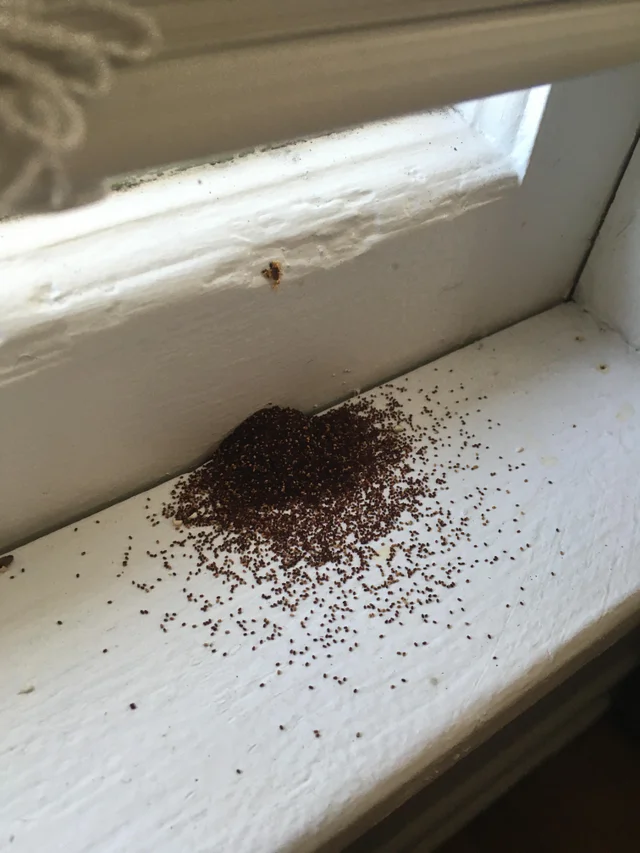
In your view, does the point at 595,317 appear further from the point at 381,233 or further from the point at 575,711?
the point at 575,711

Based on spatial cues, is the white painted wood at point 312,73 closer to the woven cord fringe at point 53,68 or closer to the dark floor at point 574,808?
the woven cord fringe at point 53,68

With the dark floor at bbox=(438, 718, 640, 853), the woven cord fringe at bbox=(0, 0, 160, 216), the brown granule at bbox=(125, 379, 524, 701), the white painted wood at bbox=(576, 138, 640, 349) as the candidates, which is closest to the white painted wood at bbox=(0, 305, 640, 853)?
the brown granule at bbox=(125, 379, 524, 701)

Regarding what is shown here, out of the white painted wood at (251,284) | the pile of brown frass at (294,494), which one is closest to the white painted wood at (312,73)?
the white painted wood at (251,284)

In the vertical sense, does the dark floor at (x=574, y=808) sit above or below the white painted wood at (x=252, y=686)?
below

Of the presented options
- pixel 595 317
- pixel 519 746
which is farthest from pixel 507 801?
pixel 595 317

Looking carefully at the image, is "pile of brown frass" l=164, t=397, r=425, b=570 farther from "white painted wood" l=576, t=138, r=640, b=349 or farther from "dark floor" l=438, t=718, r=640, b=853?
"dark floor" l=438, t=718, r=640, b=853
